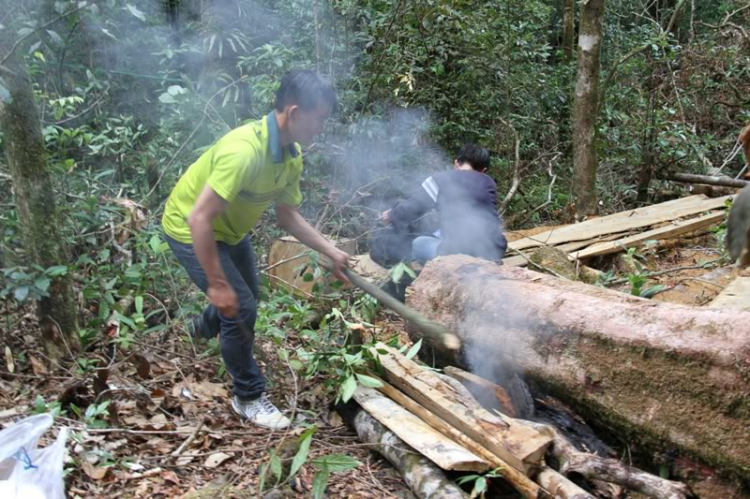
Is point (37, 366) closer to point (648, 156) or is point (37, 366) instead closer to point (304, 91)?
point (304, 91)

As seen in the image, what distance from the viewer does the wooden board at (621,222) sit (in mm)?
6258

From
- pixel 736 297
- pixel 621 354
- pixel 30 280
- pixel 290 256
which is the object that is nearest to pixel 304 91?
pixel 30 280

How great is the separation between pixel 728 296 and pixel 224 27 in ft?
17.2

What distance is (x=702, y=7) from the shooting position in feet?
48.0

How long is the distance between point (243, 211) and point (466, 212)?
2369 millimetres

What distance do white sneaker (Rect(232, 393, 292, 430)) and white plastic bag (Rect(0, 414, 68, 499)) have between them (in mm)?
1039

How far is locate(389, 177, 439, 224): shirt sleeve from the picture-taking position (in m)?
4.92

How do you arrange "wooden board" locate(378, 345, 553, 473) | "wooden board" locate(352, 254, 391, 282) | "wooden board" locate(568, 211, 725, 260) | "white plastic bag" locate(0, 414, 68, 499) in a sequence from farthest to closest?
"wooden board" locate(568, 211, 725, 260)
"wooden board" locate(352, 254, 391, 282)
"wooden board" locate(378, 345, 553, 473)
"white plastic bag" locate(0, 414, 68, 499)

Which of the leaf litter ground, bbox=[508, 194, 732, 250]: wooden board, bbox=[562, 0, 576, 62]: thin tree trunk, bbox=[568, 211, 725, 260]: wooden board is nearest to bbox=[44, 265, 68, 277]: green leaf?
the leaf litter ground

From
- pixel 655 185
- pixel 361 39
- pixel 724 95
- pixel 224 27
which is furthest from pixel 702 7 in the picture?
pixel 224 27

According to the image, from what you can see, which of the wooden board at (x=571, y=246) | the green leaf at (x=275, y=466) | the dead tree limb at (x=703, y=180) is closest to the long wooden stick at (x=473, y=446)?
the green leaf at (x=275, y=466)

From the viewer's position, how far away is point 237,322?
9.40 feet

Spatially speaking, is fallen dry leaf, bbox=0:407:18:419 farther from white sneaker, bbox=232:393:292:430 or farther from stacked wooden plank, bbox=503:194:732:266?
stacked wooden plank, bbox=503:194:732:266

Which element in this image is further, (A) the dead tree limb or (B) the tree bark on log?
(A) the dead tree limb
